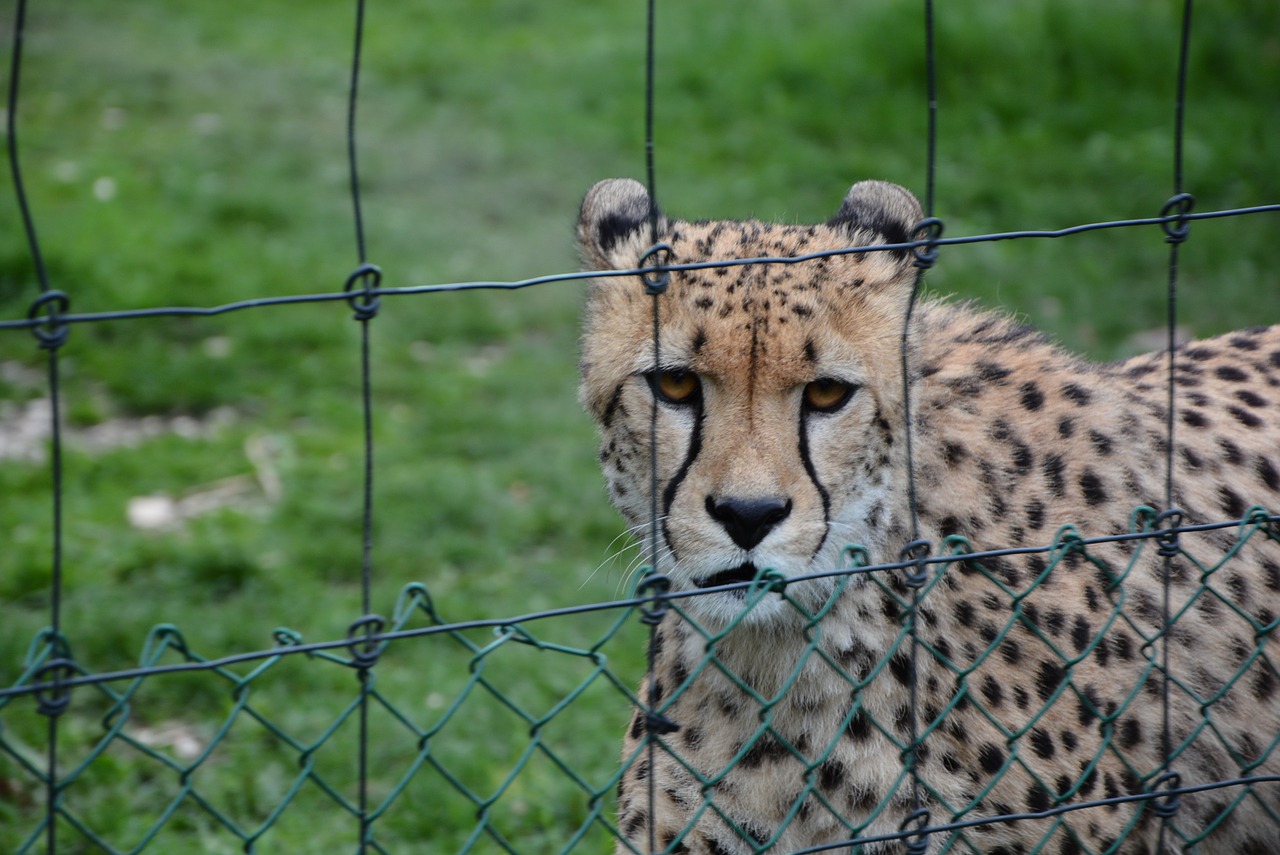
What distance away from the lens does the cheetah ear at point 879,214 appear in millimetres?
2184

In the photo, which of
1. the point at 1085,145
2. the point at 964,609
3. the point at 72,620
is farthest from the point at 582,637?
the point at 1085,145

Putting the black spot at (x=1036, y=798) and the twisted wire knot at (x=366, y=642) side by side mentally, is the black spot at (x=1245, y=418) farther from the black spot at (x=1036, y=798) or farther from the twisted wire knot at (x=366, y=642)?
the twisted wire knot at (x=366, y=642)

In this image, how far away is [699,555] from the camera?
6.44 feet

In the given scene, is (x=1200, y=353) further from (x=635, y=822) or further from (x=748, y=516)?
(x=635, y=822)

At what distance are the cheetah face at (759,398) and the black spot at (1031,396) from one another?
1.34 ft

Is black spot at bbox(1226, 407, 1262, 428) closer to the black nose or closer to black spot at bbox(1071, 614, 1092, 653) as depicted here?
black spot at bbox(1071, 614, 1092, 653)

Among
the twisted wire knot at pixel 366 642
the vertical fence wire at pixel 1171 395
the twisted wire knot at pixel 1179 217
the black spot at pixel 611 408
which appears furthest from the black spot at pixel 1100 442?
the twisted wire knot at pixel 366 642

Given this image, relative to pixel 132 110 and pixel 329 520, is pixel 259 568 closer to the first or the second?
pixel 329 520

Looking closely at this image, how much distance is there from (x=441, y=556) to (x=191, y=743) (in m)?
1.02

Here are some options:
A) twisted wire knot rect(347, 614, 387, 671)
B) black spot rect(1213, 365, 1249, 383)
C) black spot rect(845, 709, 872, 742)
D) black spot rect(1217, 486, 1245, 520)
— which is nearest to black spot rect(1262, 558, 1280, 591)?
black spot rect(1217, 486, 1245, 520)

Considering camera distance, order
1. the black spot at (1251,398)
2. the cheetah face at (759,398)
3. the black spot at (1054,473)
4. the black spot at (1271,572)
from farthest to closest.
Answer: the black spot at (1251,398)
the black spot at (1271,572)
the black spot at (1054,473)
the cheetah face at (759,398)

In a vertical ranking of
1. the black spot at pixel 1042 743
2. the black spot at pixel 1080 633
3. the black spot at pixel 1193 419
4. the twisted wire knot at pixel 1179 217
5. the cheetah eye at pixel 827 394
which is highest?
the twisted wire knot at pixel 1179 217

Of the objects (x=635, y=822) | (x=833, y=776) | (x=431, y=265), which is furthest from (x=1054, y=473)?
(x=431, y=265)

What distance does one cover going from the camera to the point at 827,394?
204cm
